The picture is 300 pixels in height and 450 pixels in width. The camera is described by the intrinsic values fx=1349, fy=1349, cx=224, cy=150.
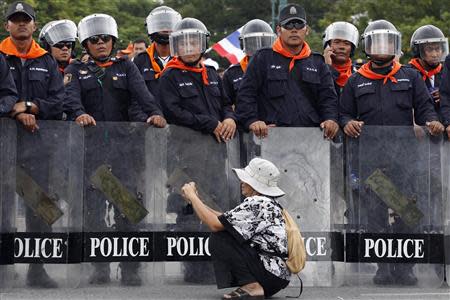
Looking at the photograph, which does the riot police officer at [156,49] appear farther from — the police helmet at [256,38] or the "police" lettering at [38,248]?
the "police" lettering at [38,248]

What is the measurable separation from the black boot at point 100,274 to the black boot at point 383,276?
244 centimetres

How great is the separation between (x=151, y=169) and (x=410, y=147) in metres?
2.39

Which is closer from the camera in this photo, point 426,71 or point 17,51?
point 17,51

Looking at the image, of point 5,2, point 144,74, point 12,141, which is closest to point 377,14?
point 5,2

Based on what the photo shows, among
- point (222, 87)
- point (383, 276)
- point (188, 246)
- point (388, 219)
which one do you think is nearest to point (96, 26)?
point (222, 87)

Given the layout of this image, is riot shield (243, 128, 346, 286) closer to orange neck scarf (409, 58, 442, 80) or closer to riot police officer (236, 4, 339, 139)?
riot police officer (236, 4, 339, 139)

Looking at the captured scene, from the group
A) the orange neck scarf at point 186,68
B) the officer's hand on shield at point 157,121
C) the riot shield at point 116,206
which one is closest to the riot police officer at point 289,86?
the orange neck scarf at point 186,68

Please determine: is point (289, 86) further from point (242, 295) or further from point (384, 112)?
point (242, 295)

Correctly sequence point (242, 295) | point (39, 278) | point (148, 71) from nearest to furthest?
point (242, 295) → point (39, 278) → point (148, 71)

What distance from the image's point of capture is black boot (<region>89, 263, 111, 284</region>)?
12.0 m

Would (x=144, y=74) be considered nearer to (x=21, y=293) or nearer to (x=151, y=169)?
(x=151, y=169)

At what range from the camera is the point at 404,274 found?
12328 mm

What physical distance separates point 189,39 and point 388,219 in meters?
2.54

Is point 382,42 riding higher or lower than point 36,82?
higher
